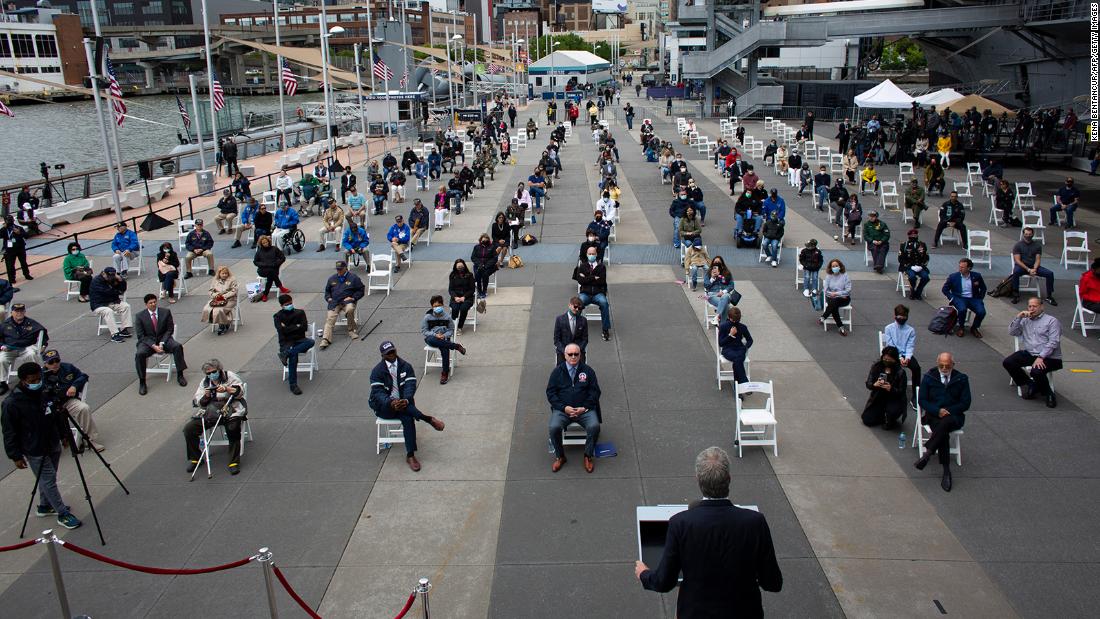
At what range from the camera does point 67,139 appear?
71312 mm

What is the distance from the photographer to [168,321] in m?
12.0

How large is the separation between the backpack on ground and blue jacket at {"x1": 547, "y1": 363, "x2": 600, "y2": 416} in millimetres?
7120

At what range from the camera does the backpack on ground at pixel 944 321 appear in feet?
43.5

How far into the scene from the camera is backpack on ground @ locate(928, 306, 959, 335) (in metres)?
13.3

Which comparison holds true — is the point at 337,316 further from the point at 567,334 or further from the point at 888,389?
the point at 888,389

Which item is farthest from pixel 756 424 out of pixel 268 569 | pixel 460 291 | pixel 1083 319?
pixel 1083 319

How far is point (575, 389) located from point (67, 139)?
7705 cm

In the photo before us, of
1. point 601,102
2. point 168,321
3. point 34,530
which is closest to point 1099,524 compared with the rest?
point 34,530

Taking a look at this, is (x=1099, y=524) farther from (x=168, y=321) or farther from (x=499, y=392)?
(x=168, y=321)

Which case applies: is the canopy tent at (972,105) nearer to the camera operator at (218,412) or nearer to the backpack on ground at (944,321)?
the backpack on ground at (944,321)

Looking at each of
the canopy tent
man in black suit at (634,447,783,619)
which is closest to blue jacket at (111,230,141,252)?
man in black suit at (634,447,783,619)

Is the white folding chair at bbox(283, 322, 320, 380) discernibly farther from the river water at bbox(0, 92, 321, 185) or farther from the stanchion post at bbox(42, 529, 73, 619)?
the river water at bbox(0, 92, 321, 185)

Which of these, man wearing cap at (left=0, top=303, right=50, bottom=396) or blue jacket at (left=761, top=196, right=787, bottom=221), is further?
blue jacket at (left=761, top=196, right=787, bottom=221)

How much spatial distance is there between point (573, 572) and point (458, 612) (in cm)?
109
